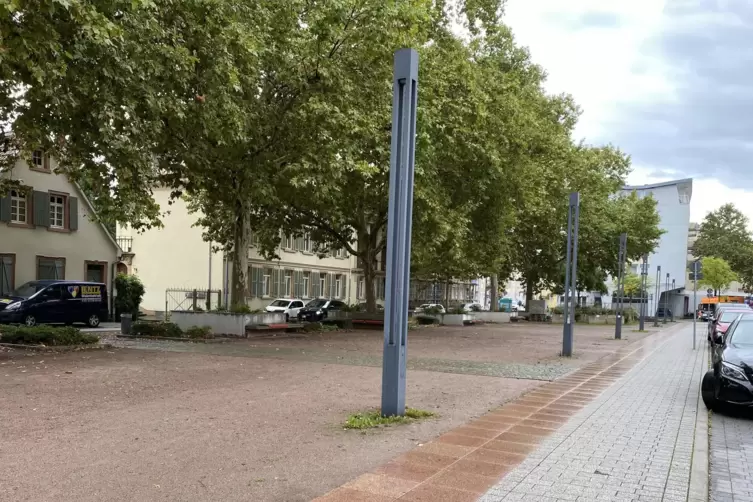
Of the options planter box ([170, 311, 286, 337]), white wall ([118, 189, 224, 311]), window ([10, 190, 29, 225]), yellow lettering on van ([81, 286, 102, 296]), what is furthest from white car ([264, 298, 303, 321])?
planter box ([170, 311, 286, 337])

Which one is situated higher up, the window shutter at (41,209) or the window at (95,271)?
the window shutter at (41,209)

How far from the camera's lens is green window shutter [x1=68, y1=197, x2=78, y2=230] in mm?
31328

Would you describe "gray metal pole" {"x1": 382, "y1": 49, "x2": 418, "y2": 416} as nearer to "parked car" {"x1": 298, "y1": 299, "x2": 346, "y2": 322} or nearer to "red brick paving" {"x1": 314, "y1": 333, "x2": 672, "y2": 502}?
"red brick paving" {"x1": 314, "y1": 333, "x2": 672, "y2": 502}

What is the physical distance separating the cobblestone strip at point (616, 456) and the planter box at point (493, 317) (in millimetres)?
32252

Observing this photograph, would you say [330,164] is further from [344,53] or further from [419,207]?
[419,207]

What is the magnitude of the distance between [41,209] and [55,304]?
20.8 feet

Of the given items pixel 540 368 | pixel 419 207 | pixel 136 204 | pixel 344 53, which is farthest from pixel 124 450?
pixel 419 207

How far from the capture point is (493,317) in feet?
144

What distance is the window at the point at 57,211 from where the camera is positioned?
3072cm

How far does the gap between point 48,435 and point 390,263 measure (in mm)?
4198

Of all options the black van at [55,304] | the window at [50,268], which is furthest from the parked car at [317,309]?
the window at [50,268]

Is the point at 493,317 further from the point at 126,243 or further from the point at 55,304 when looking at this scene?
the point at 55,304

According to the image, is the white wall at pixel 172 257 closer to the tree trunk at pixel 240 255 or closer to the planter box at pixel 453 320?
the planter box at pixel 453 320

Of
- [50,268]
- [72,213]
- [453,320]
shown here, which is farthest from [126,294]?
[453,320]
